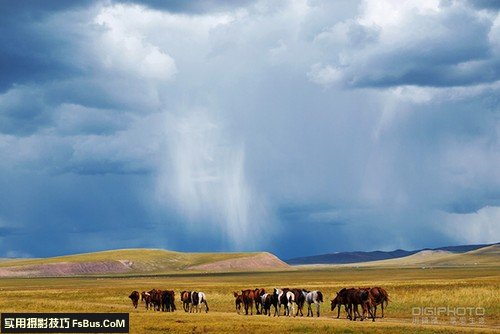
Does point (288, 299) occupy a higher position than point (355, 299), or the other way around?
point (288, 299)

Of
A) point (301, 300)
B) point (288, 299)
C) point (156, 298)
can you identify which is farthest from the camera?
point (156, 298)

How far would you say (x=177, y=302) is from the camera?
69125mm

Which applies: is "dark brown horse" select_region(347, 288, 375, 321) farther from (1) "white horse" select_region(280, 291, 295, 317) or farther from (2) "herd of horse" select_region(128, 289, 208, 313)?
(2) "herd of horse" select_region(128, 289, 208, 313)

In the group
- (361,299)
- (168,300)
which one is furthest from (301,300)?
(168,300)

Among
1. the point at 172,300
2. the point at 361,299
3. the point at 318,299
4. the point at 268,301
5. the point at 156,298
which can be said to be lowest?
the point at 361,299

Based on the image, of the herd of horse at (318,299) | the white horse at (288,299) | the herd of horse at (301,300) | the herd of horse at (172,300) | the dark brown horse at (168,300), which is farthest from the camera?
the dark brown horse at (168,300)

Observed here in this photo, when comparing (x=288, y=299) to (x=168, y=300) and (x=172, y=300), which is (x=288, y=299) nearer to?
(x=172, y=300)

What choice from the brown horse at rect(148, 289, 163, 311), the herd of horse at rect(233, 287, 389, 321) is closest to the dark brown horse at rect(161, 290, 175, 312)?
the brown horse at rect(148, 289, 163, 311)

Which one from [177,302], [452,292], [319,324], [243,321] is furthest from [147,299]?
[452,292]

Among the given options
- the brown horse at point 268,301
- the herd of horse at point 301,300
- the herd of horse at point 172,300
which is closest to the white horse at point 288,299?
the herd of horse at point 301,300

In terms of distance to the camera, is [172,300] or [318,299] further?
[172,300]

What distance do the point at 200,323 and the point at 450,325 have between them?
14955mm

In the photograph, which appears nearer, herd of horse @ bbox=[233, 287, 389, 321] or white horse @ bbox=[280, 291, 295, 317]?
herd of horse @ bbox=[233, 287, 389, 321]

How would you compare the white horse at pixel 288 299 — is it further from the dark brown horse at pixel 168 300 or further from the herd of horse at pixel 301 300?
the dark brown horse at pixel 168 300
